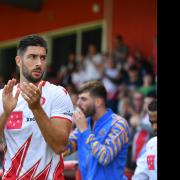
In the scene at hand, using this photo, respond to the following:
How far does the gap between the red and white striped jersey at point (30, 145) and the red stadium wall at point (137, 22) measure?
971 cm

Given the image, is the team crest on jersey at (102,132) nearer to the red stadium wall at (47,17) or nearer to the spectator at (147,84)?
the spectator at (147,84)

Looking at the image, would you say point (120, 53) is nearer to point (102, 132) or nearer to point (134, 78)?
point (134, 78)

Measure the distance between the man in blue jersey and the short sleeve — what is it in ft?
3.89

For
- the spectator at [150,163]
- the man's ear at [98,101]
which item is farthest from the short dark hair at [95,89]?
the spectator at [150,163]

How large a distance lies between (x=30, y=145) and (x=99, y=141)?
57.8 inches

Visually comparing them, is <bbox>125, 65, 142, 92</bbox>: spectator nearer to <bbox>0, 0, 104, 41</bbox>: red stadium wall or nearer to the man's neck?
<bbox>0, 0, 104, 41</bbox>: red stadium wall

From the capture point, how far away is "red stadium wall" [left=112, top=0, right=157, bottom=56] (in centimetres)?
1395

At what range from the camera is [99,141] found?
5426 mm

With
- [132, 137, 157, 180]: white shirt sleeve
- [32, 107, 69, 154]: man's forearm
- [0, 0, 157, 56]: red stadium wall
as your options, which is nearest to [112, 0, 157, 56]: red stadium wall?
[0, 0, 157, 56]: red stadium wall

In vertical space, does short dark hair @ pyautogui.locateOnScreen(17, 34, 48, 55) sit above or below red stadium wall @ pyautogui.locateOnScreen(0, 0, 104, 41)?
below

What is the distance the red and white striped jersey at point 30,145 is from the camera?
13.3 ft

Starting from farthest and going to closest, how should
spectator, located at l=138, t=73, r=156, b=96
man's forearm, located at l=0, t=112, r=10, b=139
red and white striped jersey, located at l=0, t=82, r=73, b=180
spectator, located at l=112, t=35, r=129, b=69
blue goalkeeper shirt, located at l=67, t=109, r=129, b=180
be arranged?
1. spectator, located at l=112, t=35, r=129, b=69
2. spectator, located at l=138, t=73, r=156, b=96
3. blue goalkeeper shirt, located at l=67, t=109, r=129, b=180
4. red and white striped jersey, located at l=0, t=82, r=73, b=180
5. man's forearm, located at l=0, t=112, r=10, b=139

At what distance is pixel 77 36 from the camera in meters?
16.8
